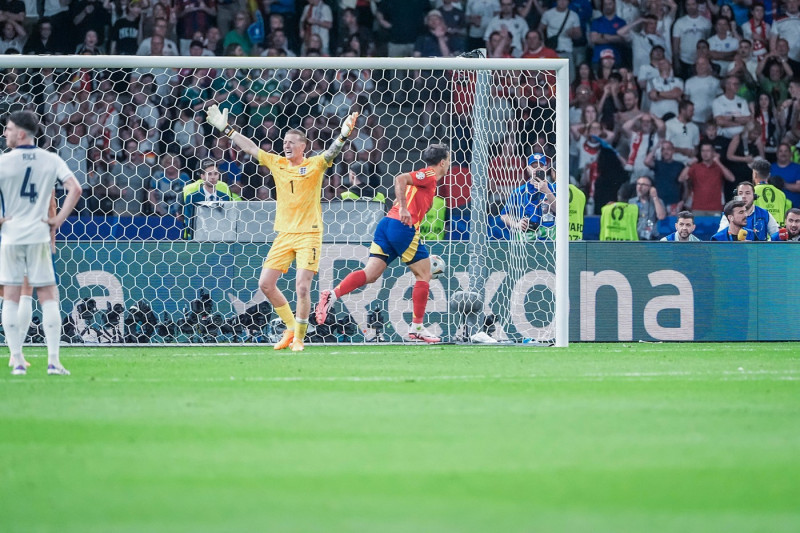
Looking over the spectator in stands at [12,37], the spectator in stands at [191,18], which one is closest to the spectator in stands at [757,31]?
the spectator in stands at [191,18]

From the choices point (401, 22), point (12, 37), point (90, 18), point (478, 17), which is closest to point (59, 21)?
point (90, 18)

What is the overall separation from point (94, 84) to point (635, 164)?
729cm

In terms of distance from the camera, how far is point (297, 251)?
10.8m

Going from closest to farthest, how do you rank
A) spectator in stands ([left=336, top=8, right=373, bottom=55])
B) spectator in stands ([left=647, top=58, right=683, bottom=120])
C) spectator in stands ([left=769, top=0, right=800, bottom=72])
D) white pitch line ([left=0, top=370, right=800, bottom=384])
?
white pitch line ([left=0, top=370, right=800, bottom=384])
spectator in stands ([left=647, top=58, right=683, bottom=120])
spectator in stands ([left=336, top=8, right=373, bottom=55])
spectator in stands ([left=769, top=0, right=800, bottom=72])

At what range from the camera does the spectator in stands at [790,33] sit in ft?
59.5

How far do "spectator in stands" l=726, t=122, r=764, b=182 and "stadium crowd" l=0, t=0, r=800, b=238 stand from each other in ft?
0.07

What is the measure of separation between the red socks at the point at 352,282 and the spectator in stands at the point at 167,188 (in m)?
2.48

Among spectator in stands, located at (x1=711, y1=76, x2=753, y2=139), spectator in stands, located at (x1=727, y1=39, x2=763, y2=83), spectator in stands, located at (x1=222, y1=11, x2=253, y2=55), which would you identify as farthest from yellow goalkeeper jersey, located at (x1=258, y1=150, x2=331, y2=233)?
spectator in stands, located at (x1=727, y1=39, x2=763, y2=83)

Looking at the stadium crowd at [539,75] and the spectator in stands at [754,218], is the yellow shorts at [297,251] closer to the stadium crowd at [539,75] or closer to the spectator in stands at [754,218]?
the stadium crowd at [539,75]

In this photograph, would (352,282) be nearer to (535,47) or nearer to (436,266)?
(436,266)

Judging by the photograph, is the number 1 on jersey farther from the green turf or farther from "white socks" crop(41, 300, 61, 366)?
the green turf

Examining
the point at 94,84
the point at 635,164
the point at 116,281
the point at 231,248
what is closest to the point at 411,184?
the point at 231,248

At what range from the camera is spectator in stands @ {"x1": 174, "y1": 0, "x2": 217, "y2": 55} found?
693 inches

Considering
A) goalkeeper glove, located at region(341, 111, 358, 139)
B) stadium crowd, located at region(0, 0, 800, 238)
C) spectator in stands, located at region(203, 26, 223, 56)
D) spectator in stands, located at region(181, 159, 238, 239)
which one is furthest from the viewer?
spectator in stands, located at region(203, 26, 223, 56)
